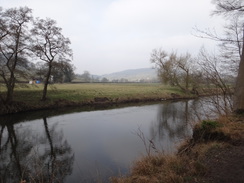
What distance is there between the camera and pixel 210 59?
9680 millimetres

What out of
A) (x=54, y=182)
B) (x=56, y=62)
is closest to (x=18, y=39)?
(x=56, y=62)

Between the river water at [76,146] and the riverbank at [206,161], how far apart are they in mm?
728

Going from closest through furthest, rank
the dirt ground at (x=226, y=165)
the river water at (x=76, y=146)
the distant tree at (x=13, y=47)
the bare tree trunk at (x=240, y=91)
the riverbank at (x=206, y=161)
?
1. the dirt ground at (x=226, y=165)
2. the riverbank at (x=206, y=161)
3. the bare tree trunk at (x=240, y=91)
4. the river water at (x=76, y=146)
5. the distant tree at (x=13, y=47)

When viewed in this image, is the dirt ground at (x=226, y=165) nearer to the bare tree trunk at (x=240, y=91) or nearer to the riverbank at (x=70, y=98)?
the bare tree trunk at (x=240, y=91)

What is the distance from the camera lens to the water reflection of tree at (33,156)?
7.45 meters

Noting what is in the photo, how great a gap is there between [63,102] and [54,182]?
67.3 ft

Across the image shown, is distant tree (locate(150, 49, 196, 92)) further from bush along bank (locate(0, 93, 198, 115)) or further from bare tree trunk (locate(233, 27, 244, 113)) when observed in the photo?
bare tree trunk (locate(233, 27, 244, 113))

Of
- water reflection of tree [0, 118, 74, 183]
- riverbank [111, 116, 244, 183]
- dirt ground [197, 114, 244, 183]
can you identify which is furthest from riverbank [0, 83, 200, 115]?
dirt ground [197, 114, 244, 183]

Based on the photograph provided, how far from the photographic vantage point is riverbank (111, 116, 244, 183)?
14.7ft

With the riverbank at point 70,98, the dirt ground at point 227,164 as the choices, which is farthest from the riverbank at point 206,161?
the riverbank at point 70,98

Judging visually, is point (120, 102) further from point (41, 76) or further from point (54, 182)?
point (54, 182)

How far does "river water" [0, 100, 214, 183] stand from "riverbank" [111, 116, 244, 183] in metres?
0.73

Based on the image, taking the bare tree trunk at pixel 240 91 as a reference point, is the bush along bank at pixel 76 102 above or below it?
below

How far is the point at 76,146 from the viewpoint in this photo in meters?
11.1
